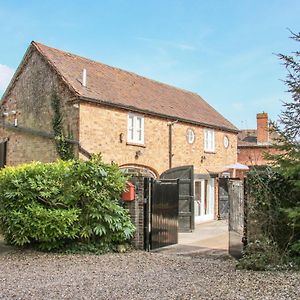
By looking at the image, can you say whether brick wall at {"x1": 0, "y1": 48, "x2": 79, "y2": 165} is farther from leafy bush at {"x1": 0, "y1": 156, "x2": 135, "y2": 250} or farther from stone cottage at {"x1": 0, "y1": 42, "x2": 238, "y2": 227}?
leafy bush at {"x1": 0, "y1": 156, "x2": 135, "y2": 250}

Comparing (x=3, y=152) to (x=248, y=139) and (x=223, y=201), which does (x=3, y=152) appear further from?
(x=248, y=139)

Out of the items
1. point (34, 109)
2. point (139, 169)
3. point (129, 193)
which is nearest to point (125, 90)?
point (139, 169)

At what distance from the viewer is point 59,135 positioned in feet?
58.6

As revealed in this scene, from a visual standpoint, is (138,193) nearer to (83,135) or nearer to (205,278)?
(205,278)

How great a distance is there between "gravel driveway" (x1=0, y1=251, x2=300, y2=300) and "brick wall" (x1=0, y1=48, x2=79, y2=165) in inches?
346

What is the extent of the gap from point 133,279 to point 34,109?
14069 millimetres

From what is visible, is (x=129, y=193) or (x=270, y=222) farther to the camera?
(x=129, y=193)

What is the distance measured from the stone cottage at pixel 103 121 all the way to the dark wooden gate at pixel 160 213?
5882 mm

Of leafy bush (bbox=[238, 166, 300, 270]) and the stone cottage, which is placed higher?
the stone cottage

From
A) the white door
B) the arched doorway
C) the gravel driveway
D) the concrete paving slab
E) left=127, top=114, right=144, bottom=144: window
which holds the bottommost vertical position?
the concrete paving slab

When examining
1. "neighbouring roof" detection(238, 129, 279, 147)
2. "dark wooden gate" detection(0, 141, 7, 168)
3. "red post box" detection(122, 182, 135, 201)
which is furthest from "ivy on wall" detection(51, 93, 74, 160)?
"neighbouring roof" detection(238, 129, 279, 147)

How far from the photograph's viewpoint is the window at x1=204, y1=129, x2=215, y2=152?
2438 centimetres

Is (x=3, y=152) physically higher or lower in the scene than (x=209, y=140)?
lower

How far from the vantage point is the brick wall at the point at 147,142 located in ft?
57.4
